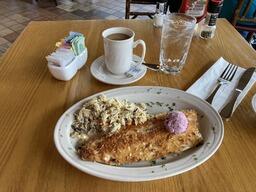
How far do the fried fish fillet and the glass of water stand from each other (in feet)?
0.92

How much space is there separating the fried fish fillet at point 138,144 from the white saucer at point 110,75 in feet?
0.62

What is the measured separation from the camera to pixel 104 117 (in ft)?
1.81

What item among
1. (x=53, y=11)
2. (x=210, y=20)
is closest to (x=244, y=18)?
(x=210, y=20)

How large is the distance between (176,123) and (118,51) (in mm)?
263

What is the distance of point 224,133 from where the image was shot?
0.57m

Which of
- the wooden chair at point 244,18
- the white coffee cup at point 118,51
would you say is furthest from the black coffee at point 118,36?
the wooden chair at point 244,18

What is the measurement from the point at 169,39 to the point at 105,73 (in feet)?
0.74

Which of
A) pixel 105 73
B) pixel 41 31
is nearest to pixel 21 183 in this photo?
pixel 105 73

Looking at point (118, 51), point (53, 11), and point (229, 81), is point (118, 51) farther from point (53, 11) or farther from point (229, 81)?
point (53, 11)

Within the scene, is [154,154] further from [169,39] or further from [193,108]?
[169,39]

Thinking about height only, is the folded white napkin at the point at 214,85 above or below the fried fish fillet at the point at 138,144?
below

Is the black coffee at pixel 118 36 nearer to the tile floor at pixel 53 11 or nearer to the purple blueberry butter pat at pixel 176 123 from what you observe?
the purple blueberry butter pat at pixel 176 123

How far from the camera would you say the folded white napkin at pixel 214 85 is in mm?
650

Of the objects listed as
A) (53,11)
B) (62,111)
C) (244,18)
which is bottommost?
(53,11)
